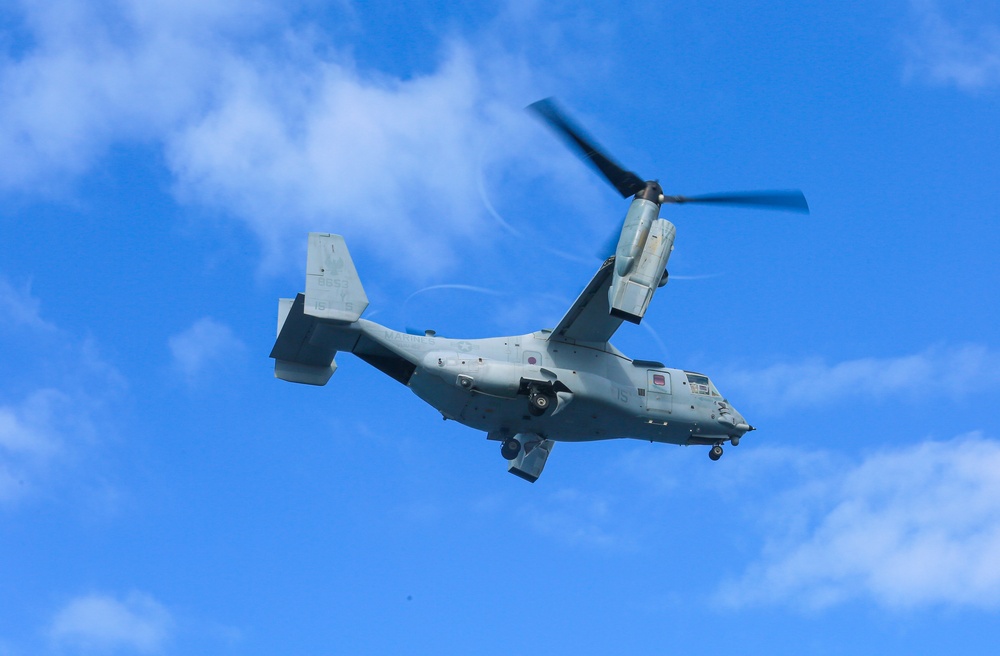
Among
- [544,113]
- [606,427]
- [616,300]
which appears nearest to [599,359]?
[606,427]

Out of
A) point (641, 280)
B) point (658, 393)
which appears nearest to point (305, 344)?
point (641, 280)

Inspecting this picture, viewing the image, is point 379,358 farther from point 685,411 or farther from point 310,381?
point 685,411

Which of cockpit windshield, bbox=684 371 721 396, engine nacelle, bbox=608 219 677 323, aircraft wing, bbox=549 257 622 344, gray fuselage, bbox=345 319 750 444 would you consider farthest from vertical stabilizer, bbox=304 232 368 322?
cockpit windshield, bbox=684 371 721 396

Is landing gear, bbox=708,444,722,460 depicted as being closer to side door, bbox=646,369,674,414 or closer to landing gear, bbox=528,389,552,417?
side door, bbox=646,369,674,414

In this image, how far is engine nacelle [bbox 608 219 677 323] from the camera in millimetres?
32125

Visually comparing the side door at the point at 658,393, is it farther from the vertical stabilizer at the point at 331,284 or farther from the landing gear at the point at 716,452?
the vertical stabilizer at the point at 331,284

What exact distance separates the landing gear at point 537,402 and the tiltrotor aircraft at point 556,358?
0.04 m

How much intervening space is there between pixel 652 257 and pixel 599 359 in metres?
5.12

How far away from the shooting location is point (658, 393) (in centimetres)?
3731

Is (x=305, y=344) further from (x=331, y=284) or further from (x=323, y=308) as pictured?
(x=331, y=284)

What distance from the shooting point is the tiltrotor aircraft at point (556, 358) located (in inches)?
1307

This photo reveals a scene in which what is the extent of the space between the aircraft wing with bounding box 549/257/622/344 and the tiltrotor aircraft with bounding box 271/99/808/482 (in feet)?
0.10

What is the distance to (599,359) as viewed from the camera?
3678cm

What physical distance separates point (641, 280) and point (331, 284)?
27.2 feet
